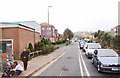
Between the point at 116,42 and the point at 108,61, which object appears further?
the point at 116,42

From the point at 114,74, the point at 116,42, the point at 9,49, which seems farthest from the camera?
the point at 116,42

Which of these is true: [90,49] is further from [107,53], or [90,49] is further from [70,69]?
[70,69]

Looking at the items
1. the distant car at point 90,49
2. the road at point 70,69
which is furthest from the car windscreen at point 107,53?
the distant car at point 90,49

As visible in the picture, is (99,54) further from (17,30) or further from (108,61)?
(17,30)

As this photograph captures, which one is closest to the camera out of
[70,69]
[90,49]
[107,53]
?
[70,69]

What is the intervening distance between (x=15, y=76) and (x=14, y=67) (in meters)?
0.60

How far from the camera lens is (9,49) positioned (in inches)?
535

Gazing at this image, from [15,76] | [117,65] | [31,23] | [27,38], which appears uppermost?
[31,23]

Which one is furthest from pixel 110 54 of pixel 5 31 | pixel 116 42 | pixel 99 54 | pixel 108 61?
pixel 116 42

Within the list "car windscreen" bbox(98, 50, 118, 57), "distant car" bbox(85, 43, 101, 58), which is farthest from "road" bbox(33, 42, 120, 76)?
A: "distant car" bbox(85, 43, 101, 58)

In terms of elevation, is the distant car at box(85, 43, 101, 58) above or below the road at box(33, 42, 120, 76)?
above

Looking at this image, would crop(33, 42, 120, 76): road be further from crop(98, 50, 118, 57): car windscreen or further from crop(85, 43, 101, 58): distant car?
crop(85, 43, 101, 58): distant car

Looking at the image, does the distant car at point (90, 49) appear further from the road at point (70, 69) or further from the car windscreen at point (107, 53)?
the car windscreen at point (107, 53)

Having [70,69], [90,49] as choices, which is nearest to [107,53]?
[70,69]
